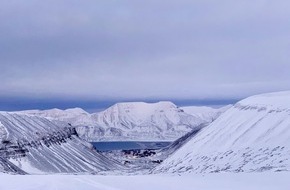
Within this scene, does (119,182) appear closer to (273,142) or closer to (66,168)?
(273,142)

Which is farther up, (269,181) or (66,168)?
(269,181)

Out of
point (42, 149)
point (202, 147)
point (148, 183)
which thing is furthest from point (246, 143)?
point (42, 149)

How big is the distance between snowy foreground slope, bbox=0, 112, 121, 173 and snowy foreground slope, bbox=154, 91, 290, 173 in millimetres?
Answer: 48251

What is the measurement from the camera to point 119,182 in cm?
2275

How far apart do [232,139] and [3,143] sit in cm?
7690

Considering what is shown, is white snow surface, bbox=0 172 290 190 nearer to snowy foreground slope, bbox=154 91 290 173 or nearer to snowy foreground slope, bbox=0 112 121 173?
snowy foreground slope, bbox=154 91 290 173

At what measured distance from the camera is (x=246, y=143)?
8256cm

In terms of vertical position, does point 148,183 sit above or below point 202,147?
above

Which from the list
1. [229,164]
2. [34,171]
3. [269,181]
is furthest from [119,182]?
[34,171]

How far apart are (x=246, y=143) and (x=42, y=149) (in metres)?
90.3

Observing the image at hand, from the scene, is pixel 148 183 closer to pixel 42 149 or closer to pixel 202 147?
pixel 202 147

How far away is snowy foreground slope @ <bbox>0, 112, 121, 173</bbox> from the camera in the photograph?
14012 cm

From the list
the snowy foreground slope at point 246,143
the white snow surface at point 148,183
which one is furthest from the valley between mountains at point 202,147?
the white snow surface at point 148,183

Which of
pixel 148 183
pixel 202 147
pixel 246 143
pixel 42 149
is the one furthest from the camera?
pixel 42 149
